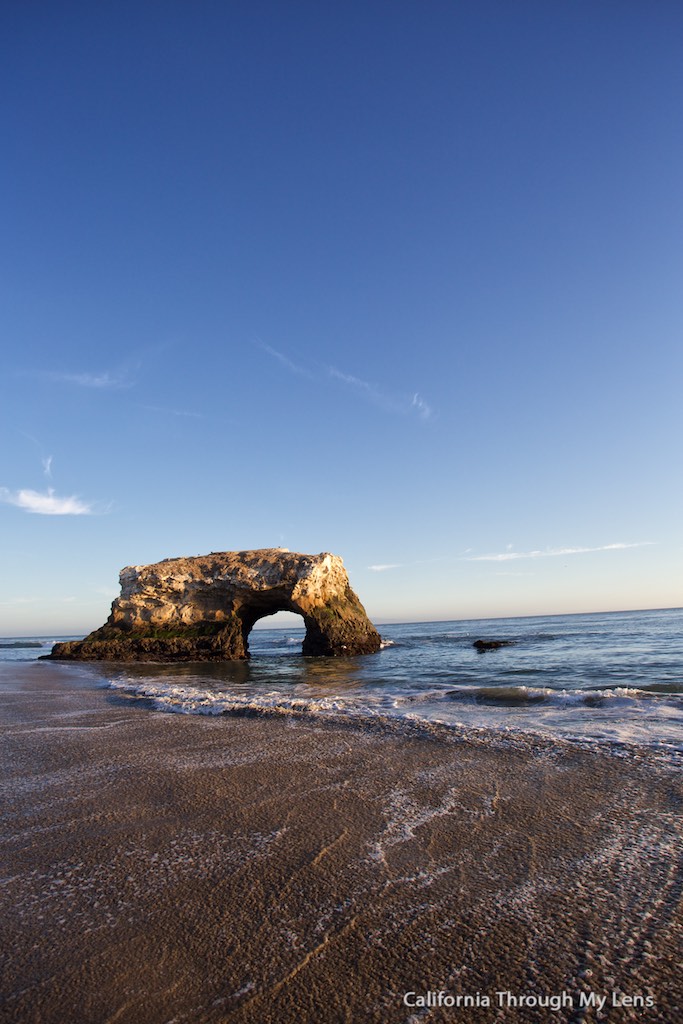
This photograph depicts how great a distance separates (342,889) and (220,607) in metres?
32.7

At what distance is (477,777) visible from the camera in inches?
212

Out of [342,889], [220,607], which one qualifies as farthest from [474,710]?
[220,607]

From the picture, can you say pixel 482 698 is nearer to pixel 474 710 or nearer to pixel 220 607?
pixel 474 710

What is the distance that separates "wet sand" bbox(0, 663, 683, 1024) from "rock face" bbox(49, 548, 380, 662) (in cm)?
2603

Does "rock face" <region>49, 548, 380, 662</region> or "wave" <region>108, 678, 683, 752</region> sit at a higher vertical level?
"rock face" <region>49, 548, 380, 662</region>

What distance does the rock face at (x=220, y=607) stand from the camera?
1259 inches

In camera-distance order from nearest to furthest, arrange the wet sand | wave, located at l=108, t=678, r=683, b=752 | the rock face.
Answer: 1. the wet sand
2. wave, located at l=108, t=678, r=683, b=752
3. the rock face

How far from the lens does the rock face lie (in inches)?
1259

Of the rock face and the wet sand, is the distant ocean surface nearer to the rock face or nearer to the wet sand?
the wet sand

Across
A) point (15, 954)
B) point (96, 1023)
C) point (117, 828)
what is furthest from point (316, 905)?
point (117, 828)

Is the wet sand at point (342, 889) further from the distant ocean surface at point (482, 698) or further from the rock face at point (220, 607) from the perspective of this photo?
the rock face at point (220, 607)

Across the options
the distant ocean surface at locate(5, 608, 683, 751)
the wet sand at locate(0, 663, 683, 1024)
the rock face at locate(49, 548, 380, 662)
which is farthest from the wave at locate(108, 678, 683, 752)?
the rock face at locate(49, 548, 380, 662)

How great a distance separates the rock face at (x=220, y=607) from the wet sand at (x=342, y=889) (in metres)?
26.0

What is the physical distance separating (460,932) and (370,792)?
2314mm
